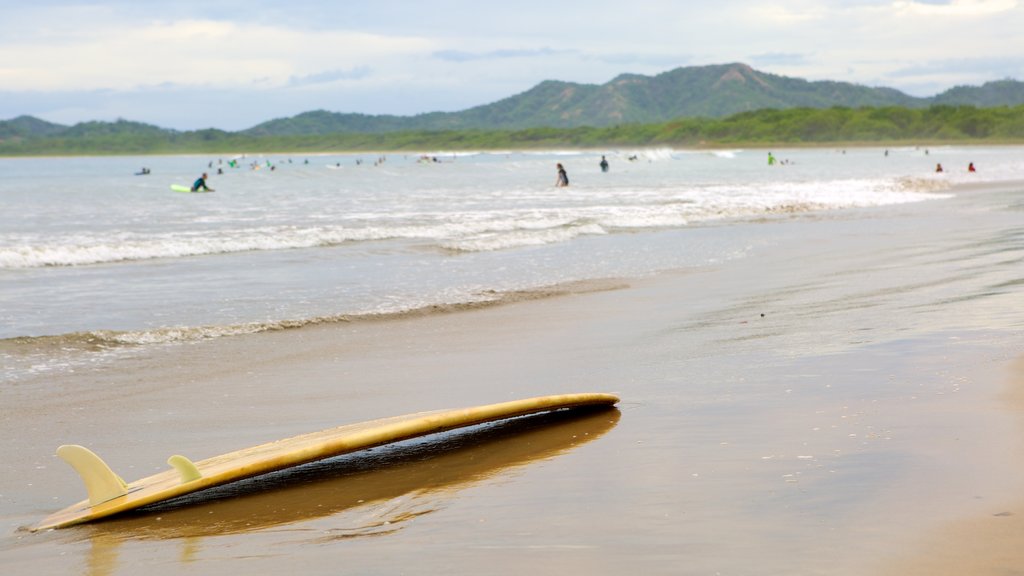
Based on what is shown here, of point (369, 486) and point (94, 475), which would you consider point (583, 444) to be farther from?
point (94, 475)

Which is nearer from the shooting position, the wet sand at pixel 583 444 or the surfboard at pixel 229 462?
the wet sand at pixel 583 444

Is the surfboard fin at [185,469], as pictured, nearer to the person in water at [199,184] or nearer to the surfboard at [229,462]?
the surfboard at [229,462]

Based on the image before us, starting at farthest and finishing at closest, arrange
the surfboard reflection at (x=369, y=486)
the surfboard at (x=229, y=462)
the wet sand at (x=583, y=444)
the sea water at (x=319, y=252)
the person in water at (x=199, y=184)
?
1. the person in water at (x=199, y=184)
2. the sea water at (x=319, y=252)
3. the surfboard at (x=229, y=462)
4. the surfboard reflection at (x=369, y=486)
5. the wet sand at (x=583, y=444)

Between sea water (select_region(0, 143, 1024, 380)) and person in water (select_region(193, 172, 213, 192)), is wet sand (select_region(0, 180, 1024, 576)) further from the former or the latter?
person in water (select_region(193, 172, 213, 192))

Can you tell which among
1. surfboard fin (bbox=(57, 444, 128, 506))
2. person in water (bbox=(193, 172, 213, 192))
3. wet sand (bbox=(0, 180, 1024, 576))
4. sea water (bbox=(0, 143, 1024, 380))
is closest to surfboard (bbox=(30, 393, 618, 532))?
surfboard fin (bbox=(57, 444, 128, 506))

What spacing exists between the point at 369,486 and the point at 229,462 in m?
0.69

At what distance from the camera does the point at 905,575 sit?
134 inches

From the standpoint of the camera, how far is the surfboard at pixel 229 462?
4.70m

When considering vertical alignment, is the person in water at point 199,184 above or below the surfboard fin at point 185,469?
above

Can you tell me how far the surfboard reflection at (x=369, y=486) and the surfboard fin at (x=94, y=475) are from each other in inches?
5.8

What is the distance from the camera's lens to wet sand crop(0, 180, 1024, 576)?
390 cm

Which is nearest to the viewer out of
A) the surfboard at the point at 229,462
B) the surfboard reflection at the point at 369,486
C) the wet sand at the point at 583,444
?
the wet sand at the point at 583,444

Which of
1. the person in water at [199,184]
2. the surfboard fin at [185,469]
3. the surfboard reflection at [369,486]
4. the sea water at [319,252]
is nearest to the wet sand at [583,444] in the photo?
the surfboard reflection at [369,486]

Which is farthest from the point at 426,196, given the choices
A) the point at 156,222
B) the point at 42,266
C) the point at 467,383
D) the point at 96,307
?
the point at 467,383
